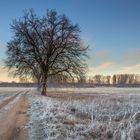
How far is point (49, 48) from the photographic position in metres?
30.7

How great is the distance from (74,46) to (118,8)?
32.8 feet

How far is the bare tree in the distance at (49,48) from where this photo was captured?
30.6 m

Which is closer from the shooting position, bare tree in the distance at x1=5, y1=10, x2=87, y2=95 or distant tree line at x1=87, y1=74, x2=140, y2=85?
bare tree in the distance at x1=5, y1=10, x2=87, y2=95

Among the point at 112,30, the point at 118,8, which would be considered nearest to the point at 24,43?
the point at 112,30

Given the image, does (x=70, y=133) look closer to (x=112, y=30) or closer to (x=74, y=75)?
(x=112, y=30)

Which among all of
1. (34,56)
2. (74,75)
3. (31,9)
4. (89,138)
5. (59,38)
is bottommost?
(89,138)

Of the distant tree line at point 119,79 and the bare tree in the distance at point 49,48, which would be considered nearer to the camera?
the bare tree in the distance at point 49,48

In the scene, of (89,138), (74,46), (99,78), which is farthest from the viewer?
(99,78)

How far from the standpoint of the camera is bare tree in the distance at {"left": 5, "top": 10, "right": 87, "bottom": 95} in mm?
30562

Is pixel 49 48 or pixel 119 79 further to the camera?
pixel 119 79

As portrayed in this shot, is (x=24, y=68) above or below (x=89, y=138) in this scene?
above

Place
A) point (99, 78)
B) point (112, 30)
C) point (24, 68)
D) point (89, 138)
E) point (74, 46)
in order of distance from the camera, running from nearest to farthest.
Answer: point (89, 138) < point (112, 30) < point (74, 46) < point (24, 68) < point (99, 78)

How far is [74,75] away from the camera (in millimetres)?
31281

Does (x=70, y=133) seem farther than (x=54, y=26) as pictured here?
No
